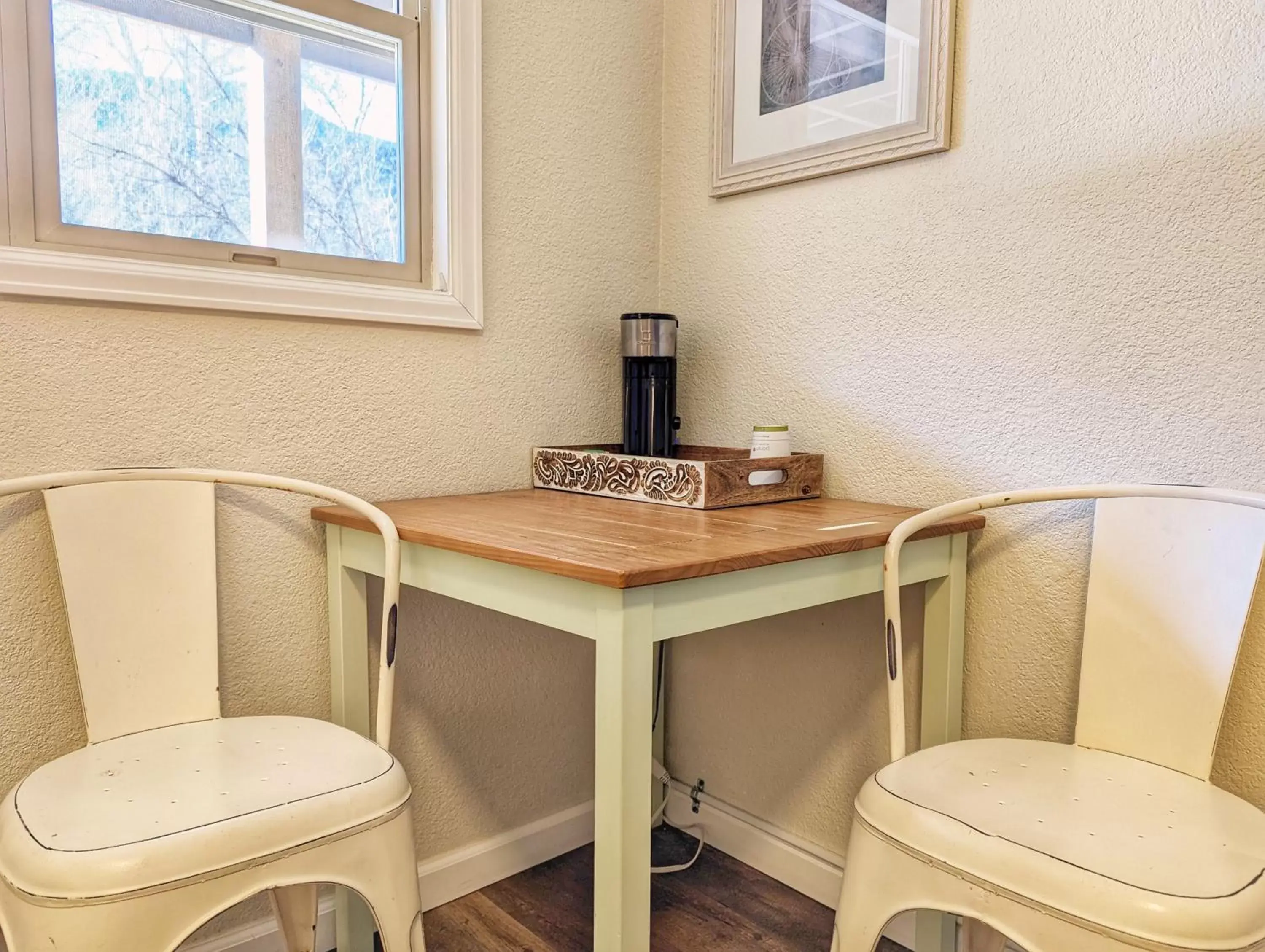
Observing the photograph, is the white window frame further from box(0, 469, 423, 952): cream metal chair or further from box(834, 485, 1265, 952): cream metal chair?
box(834, 485, 1265, 952): cream metal chair

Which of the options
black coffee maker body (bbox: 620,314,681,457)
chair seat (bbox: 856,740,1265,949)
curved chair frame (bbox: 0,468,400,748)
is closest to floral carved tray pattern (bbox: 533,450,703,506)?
black coffee maker body (bbox: 620,314,681,457)

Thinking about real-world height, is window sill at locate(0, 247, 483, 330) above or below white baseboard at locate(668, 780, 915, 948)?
above

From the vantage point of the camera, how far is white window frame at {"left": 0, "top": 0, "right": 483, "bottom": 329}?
3.82 feet

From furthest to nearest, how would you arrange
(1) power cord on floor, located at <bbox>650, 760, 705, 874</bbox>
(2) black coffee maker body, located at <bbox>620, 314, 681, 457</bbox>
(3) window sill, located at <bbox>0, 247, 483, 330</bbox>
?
1. (1) power cord on floor, located at <bbox>650, 760, 705, 874</bbox>
2. (2) black coffee maker body, located at <bbox>620, 314, 681, 457</bbox>
3. (3) window sill, located at <bbox>0, 247, 483, 330</bbox>

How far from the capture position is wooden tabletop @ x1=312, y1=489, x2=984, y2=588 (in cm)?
96

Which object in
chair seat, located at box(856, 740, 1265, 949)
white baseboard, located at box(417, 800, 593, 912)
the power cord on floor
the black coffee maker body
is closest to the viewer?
chair seat, located at box(856, 740, 1265, 949)

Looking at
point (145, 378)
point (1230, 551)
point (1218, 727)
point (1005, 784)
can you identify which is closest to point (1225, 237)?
point (1230, 551)

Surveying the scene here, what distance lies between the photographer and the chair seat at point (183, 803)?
0.82 m

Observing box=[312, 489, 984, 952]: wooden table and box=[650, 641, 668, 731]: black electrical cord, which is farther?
box=[650, 641, 668, 731]: black electrical cord

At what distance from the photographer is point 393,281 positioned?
1540mm

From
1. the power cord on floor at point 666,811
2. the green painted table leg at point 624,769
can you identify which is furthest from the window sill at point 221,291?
the power cord on floor at point 666,811

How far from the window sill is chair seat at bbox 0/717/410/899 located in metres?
0.61

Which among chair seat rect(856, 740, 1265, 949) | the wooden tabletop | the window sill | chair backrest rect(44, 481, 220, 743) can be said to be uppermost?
the window sill

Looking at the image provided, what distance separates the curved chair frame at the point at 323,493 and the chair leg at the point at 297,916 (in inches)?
10.3
